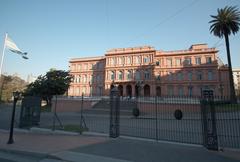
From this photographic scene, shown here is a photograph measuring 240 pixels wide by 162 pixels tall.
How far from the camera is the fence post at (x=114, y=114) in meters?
10.4

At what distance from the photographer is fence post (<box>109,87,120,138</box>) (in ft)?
34.1

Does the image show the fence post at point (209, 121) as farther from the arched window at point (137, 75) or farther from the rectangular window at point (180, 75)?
the rectangular window at point (180, 75)

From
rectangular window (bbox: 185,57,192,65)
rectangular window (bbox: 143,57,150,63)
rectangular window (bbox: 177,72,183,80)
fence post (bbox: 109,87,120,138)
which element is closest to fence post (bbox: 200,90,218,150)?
fence post (bbox: 109,87,120,138)

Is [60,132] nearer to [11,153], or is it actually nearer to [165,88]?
[11,153]

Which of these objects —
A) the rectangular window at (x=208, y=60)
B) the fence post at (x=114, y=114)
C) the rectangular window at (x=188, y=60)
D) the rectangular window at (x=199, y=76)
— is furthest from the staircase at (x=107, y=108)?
the rectangular window at (x=208, y=60)

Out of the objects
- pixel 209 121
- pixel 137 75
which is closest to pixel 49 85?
pixel 137 75

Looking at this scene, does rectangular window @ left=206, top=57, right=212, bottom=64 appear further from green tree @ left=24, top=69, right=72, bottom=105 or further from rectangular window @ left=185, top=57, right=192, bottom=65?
green tree @ left=24, top=69, right=72, bottom=105

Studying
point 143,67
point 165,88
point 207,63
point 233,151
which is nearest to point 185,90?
point 165,88

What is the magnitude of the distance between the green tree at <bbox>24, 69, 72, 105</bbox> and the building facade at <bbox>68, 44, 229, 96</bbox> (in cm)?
1326

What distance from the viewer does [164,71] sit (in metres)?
52.3

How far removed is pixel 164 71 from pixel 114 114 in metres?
44.3

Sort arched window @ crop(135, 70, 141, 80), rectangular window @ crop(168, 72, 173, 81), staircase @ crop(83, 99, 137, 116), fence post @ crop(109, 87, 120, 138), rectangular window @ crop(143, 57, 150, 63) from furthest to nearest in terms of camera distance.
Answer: rectangular window @ crop(168, 72, 173, 81), arched window @ crop(135, 70, 141, 80), rectangular window @ crop(143, 57, 150, 63), staircase @ crop(83, 99, 137, 116), fence post @ crop(109, 87, 120, 138)

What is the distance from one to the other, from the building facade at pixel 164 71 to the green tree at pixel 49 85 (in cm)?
1326

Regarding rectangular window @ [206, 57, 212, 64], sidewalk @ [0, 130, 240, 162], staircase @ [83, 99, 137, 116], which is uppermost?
rectangular window @ [206, 57, 212, 64]
